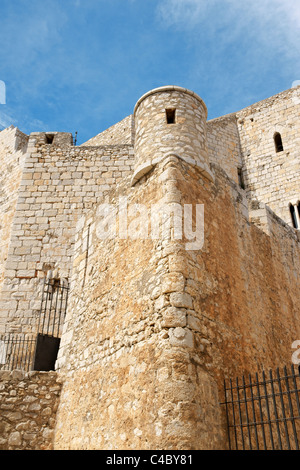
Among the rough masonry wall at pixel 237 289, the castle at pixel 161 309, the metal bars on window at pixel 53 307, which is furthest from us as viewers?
the metal bars on window at pixel 53 307

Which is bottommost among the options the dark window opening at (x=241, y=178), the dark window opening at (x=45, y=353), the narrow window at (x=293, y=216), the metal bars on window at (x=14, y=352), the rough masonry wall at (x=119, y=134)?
the dark window opening at (x=45, y=353)

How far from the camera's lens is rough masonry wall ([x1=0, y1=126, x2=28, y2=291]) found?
1350 centimetres

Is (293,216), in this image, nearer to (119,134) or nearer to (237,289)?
(119,134)

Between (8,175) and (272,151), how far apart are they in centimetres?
1009

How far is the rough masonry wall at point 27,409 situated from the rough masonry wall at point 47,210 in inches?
138

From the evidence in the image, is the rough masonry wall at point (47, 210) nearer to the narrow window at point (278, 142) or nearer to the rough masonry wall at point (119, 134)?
the rough masonry wall at point (119, 134)

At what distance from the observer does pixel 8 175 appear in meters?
15.6

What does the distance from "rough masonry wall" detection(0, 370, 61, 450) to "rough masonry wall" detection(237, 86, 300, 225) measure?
1151 centimetres

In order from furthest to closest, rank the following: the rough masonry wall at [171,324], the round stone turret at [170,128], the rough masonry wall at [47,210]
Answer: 1. the rough masonry wall at [47,210]
2. the round stone turret at [170,128]
3. the rough masonry wall at [171,324]

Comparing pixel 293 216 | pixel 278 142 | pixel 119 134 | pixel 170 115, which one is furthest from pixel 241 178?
pixel 170 115

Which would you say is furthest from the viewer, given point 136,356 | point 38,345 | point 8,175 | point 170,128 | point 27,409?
point 8,175

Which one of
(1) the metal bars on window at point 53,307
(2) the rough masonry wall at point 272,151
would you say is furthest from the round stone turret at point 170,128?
(2) the rough masonry wall at point 272,151

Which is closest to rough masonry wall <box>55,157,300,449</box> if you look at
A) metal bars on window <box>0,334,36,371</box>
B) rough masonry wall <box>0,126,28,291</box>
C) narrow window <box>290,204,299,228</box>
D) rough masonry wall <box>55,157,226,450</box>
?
rough masonry wall <box>55,157,226,450</box>

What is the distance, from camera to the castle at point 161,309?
15.9 ft
